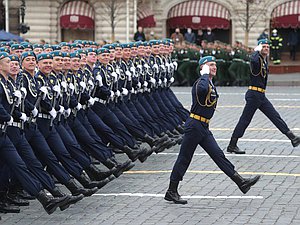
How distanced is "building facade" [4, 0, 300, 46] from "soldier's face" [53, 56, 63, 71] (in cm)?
3533

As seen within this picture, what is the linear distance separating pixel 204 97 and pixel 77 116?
2.43 meters

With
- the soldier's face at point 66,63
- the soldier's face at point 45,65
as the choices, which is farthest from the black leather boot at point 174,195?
the soldier's face at point 66,63

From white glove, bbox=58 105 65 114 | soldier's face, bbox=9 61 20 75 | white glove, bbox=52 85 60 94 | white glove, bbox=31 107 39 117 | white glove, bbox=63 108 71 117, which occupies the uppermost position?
soldier's face, bbox=9 61 20 75

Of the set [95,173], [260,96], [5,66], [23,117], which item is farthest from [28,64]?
[260,96]

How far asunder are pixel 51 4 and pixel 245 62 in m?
19.9

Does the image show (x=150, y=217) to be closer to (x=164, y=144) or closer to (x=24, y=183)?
(x=24, y=183)

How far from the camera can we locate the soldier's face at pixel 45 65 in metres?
14.4

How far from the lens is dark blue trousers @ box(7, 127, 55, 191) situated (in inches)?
521

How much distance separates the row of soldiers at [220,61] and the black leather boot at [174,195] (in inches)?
839

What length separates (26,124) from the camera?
13703 mm

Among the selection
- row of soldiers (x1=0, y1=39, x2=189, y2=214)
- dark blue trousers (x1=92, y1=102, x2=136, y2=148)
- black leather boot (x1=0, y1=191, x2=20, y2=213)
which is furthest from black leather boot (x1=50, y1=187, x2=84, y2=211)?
dark blue trousers (x1=92, y1=102, x2=136, y2=148)

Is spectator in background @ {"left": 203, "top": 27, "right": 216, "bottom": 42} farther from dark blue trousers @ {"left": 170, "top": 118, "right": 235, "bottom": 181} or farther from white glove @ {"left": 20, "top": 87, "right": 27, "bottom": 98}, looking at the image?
white glove @ {"left": 20, "top": 87, "right": 27, "bottom": 98}

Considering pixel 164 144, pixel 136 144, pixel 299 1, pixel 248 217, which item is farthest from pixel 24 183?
pixel 299 1

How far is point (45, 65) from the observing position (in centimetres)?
1440
